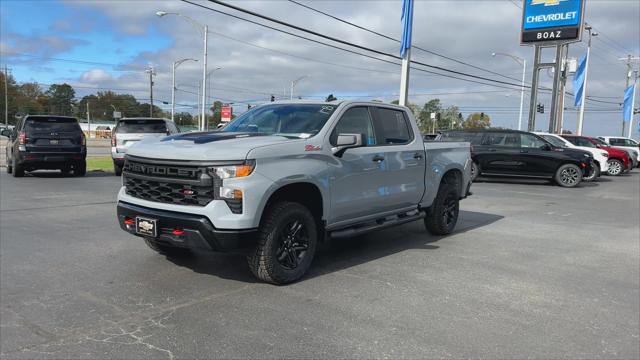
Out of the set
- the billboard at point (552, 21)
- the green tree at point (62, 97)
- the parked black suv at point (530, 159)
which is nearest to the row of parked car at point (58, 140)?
the parked black suv at point (530, 159)

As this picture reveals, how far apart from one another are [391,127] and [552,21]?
29.4 m

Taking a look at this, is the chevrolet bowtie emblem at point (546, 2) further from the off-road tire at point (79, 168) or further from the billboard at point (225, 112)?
the off-road tire at point (79, 168)

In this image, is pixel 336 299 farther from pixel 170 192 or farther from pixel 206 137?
pixel 206 137

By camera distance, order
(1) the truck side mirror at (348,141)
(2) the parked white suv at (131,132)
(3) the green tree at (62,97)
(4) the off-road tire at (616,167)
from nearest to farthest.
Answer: (1) the truck side mirror at (348,141)
(2) the parked white suv at (131,132)
(4) the off-road tire at (616,167)
(3) the green tree at (62,97)

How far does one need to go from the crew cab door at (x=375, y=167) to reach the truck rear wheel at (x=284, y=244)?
457 mm

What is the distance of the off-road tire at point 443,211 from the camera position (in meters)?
7.52

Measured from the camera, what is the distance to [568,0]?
30.7 m

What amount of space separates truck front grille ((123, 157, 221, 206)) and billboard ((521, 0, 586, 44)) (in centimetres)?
3170

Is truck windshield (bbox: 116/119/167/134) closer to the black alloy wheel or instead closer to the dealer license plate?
the dealer license plate

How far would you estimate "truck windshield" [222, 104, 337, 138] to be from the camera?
5582 mm

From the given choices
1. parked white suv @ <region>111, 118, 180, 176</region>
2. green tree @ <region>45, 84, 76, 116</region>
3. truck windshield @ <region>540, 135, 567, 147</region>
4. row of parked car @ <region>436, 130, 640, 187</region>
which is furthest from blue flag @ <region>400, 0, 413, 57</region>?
green tree @ <region>45, 84, 76, 116</region>

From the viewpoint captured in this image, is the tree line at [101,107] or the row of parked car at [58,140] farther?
the tree line at [101,107]

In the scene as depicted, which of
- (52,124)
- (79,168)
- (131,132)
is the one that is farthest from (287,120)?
(79,168)

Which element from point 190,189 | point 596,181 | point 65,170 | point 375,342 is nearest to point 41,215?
point 190,189
